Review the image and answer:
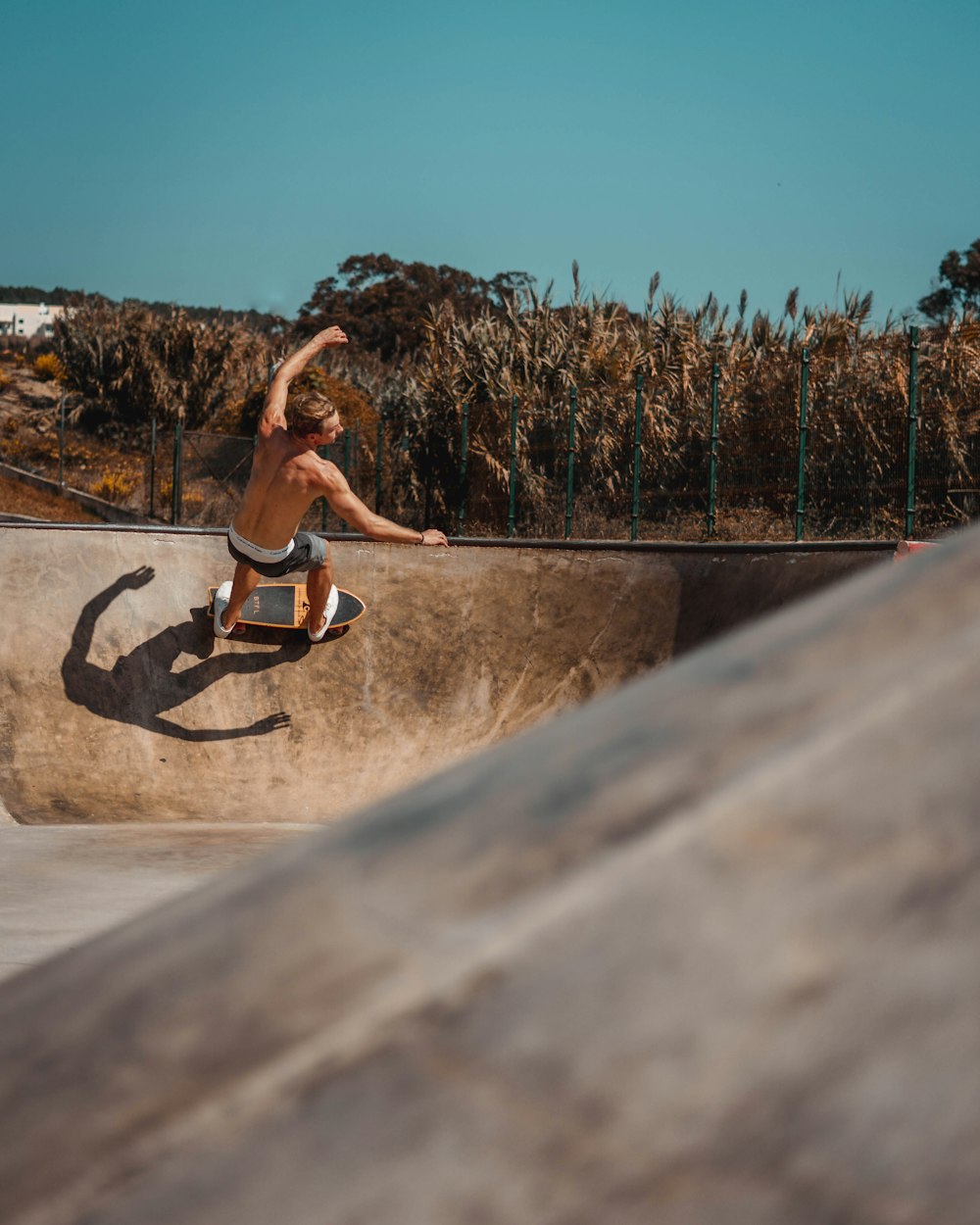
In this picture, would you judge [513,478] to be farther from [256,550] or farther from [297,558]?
[256,550]

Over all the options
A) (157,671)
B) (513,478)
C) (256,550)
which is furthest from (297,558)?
(513,478)

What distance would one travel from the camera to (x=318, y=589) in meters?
6.14

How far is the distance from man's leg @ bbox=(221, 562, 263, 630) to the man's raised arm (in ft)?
2.57

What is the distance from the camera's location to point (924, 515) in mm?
12039

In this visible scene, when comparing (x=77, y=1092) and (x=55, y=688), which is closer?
(x=77, y=1092)

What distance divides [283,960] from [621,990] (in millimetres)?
111

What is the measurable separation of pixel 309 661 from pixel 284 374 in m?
1.71

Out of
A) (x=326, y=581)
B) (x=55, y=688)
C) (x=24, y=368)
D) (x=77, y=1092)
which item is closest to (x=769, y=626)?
(x=77, y=1092)

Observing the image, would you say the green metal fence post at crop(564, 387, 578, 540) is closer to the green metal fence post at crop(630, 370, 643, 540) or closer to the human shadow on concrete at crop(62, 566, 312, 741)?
the green metal fence post at crop(630, 370, 643, 540)

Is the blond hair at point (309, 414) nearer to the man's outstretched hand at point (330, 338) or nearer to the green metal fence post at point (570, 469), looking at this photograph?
the man's outstretched hand at point (330, 338)

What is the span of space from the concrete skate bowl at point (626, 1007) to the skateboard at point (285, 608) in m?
6.16

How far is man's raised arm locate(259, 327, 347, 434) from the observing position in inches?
223

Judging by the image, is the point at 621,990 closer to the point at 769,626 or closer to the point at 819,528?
the point at 769,626

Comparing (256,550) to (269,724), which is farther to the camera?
(269,724)
